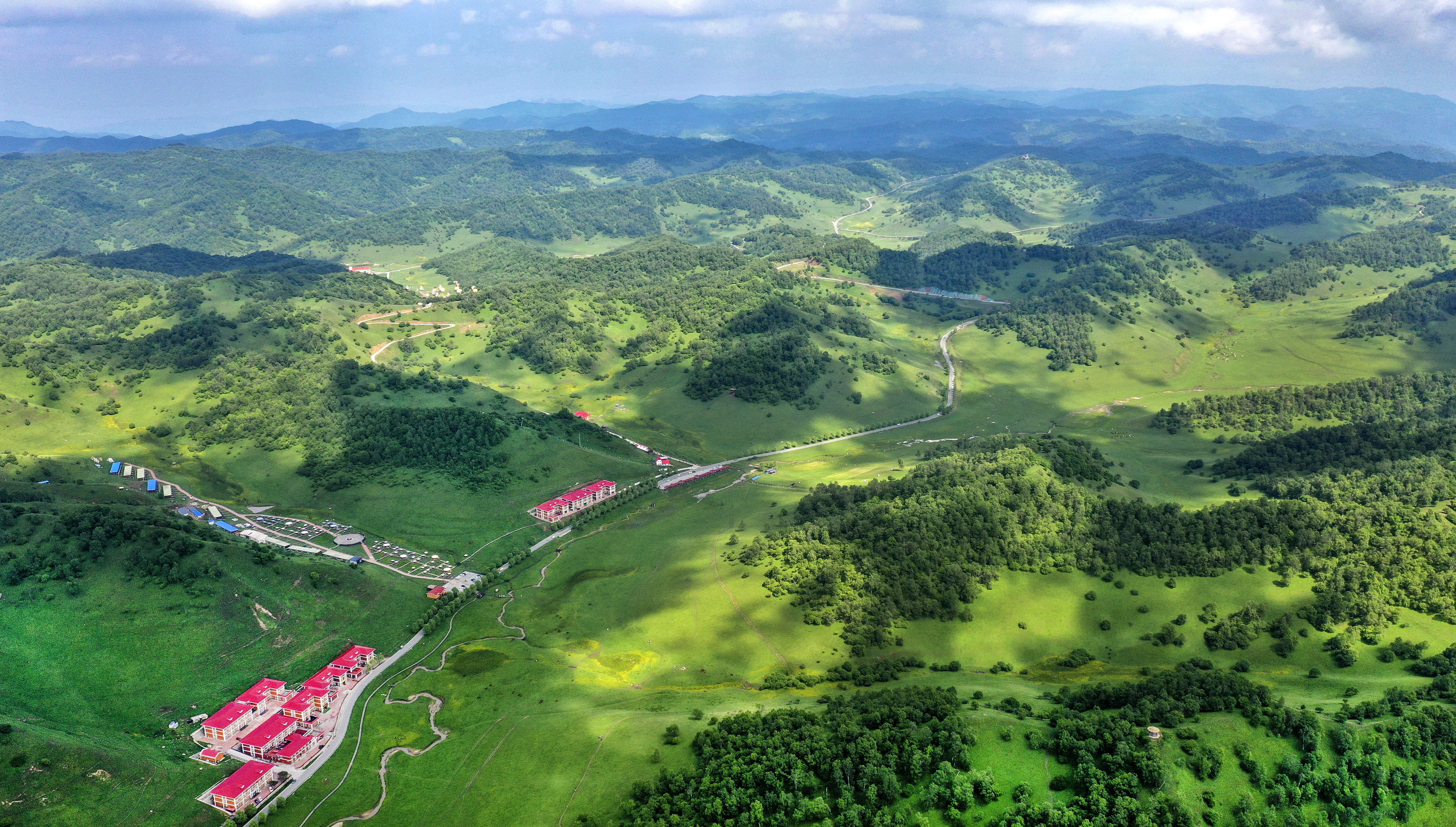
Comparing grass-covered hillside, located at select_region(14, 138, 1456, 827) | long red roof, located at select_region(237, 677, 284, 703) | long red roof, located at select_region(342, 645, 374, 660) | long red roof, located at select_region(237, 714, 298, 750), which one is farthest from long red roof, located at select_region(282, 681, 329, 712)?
grass-covered hillside, located at select_region(14, 138, 1456, 827)

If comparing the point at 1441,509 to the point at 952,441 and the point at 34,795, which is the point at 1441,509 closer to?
the point at 952,441

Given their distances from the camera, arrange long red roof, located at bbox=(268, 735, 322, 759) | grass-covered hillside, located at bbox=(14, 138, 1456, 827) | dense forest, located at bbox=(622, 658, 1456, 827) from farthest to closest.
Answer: long red roof, located at bbox=(268, 735, 322, 759)
grass-covered hillside, located at bbox=(14, 138, 1456, 827)
dense forest, located at bbox=(622, 658, 1456, 827)

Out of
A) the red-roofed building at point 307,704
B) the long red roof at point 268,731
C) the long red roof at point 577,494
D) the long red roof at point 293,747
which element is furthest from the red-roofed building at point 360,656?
the long red roof at point 577,494

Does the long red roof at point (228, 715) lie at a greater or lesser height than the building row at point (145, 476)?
lesser

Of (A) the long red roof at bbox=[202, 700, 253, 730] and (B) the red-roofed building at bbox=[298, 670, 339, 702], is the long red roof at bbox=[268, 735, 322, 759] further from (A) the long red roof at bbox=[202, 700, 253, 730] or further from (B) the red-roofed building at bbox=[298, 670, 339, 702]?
(B) the red-roofed building at bbox=[298, 670, 339, 702]

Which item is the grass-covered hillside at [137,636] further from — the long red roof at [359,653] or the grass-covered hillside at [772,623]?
the long red roof at [359,653]

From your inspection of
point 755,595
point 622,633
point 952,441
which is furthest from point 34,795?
point 952,441

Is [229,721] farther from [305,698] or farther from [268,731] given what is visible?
[305,698]
